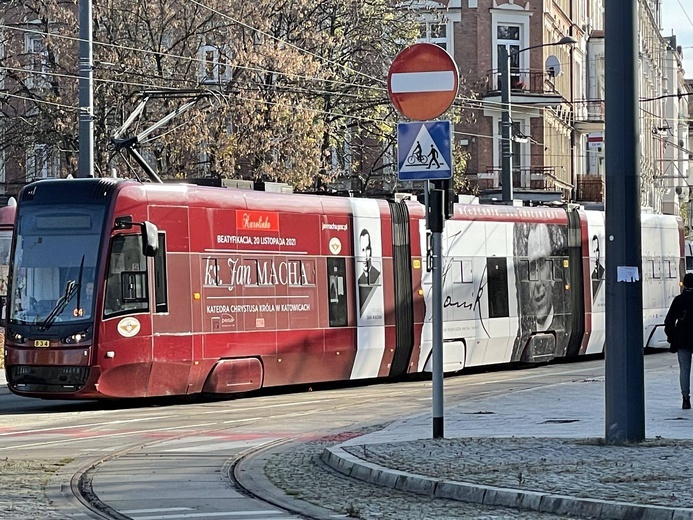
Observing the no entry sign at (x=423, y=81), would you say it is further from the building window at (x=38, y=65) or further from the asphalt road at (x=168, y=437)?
the building window at (x=38, y=65)

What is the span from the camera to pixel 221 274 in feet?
68.5

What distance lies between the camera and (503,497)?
10.1m

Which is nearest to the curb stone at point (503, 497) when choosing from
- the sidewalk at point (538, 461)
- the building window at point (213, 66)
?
the sidewalk at point (538, 461)

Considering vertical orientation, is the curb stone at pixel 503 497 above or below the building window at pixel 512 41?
below

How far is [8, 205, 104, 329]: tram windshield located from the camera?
19.1m

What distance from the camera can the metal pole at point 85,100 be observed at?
85.5ft

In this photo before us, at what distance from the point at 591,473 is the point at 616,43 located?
412cm

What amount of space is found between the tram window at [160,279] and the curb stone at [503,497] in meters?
7.67

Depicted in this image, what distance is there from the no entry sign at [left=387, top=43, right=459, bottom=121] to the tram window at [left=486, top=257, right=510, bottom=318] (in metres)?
13.2

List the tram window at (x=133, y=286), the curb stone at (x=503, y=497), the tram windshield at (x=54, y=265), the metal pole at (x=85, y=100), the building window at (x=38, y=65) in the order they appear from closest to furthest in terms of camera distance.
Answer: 1. the curb stone at (x=503, y=497)
2. the tram windshield at (x=54, y=265)
3. the tram window at (x=133, y=286)
4. the metal pole at (x=85, y=100)
5. the building window at (x=38, y=65)

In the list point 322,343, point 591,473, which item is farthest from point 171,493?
point 322,343

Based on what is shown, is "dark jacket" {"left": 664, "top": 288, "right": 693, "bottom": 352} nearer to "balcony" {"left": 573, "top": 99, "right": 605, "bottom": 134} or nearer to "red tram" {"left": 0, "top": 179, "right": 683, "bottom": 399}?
"red tram" {"left": 0, "top": 179, "right": 683, "bottom": 399}

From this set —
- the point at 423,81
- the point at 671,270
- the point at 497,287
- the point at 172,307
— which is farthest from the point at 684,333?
the point at 671,270

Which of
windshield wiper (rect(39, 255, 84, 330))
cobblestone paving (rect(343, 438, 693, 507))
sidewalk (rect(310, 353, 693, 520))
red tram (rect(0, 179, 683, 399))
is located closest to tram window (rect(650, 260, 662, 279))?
red tram (rect(0, 179, 683, 399))
